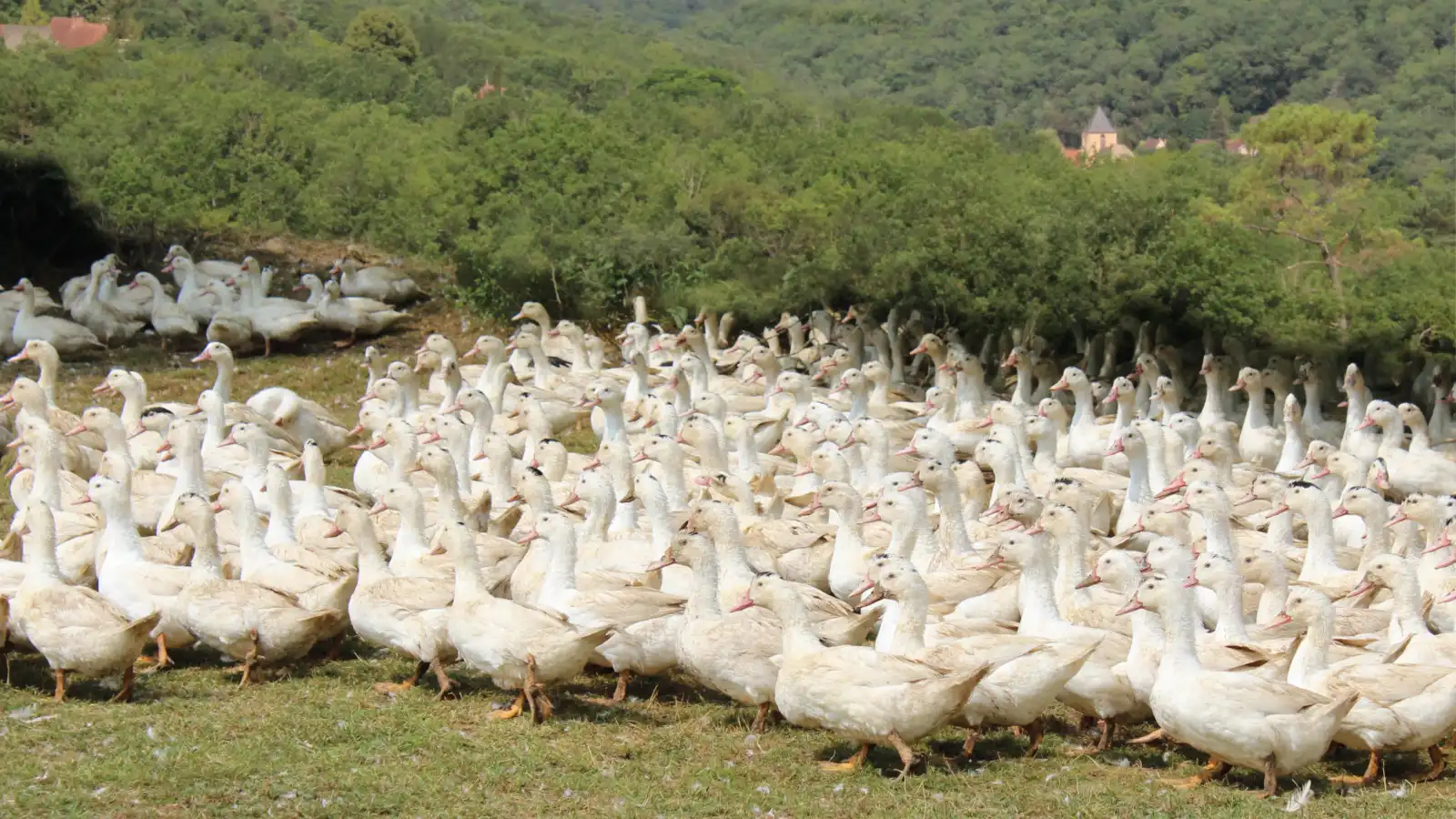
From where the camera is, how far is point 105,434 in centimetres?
1364

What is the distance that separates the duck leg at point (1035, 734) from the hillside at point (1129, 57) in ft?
197

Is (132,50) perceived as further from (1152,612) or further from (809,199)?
(1152,612)

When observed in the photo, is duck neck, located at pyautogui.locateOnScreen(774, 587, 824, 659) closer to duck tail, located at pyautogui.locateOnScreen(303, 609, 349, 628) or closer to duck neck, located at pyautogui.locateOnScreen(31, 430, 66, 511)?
duck tail, located at pyautogui.locateOnScreen(303, 609, 349, 628)

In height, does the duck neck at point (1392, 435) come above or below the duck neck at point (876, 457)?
above

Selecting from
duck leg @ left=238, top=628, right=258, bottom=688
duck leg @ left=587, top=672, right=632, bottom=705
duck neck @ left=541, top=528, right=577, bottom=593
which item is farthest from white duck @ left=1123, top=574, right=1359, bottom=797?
duck leg @ left=238, top=628, right=258, bottom=688

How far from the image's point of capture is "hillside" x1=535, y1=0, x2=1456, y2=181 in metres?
80.1

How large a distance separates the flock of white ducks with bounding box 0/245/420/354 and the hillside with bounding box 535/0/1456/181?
51.0 meters

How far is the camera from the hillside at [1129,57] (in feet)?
263

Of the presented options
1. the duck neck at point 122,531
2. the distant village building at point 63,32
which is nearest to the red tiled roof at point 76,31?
the distant village building at point 63,32

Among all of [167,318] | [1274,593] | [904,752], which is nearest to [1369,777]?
[1274,593]

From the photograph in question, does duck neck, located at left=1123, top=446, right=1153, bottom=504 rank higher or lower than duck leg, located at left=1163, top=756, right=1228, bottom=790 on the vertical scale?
higher

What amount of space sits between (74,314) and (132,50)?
105 feet

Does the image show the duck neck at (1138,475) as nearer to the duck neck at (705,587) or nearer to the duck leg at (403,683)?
the duck neck at (705,587)

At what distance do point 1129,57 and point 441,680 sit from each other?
3870 inches
